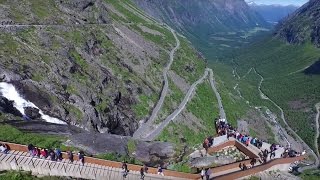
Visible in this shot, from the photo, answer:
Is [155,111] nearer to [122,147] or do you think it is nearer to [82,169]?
[122,147]

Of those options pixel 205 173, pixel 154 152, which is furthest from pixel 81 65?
pixel 205 173

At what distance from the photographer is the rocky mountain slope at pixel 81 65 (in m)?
87.6

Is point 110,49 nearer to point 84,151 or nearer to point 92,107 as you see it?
point 92,107

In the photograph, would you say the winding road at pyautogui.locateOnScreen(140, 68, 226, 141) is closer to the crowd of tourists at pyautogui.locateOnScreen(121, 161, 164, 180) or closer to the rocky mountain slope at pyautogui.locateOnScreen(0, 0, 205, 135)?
the rocky mountain slope at pyautogui.locateOnScreen(0, 0, 205, 135)

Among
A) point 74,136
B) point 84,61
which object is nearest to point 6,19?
point 84,61

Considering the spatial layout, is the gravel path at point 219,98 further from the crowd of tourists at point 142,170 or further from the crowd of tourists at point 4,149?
the crowd of tourists at point 4,149

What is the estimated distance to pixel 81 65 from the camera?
115 m

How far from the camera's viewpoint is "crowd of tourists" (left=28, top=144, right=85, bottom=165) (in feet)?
159

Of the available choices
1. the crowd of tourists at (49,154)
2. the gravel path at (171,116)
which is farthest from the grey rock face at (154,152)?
the gravel path at (171,116)

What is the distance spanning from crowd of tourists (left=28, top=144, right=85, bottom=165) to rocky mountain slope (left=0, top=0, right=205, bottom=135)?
1565 cm

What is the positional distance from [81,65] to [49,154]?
68.4 metres

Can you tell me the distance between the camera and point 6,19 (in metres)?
113

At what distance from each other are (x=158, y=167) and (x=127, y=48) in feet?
351

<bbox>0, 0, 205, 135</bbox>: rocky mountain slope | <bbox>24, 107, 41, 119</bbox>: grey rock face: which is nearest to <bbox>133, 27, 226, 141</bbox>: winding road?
<bbox>0, 0, 205, 135</bbox>: rocky mountain slope
